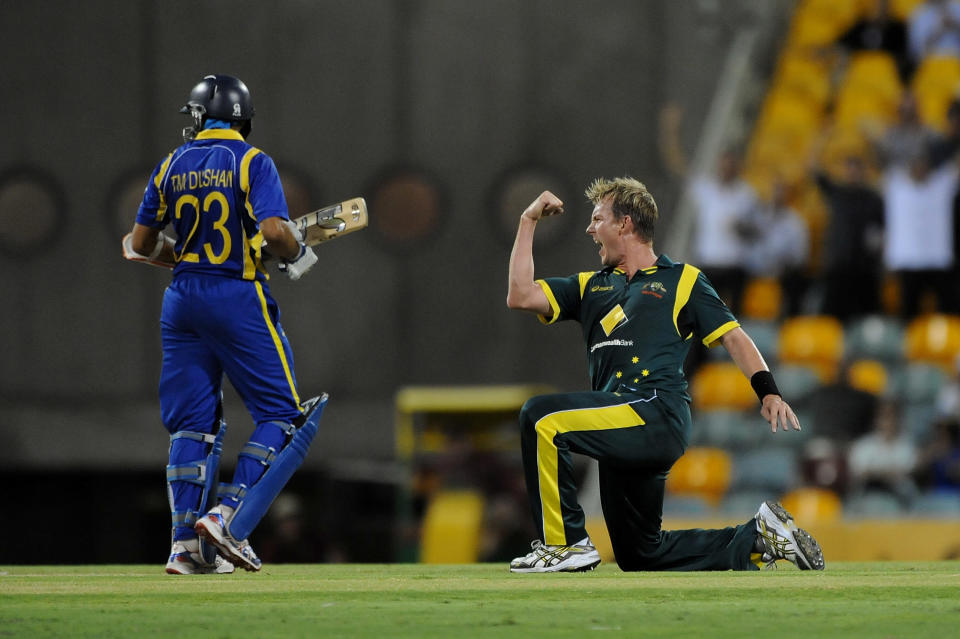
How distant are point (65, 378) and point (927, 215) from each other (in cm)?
843

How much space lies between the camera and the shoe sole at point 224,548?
535 centimetres

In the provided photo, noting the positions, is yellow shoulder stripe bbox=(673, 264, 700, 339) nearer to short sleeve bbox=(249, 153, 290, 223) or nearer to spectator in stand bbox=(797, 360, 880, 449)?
short sleeve bbox=(249, 153, 290, 223)

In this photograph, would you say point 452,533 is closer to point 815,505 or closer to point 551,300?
point 815,505

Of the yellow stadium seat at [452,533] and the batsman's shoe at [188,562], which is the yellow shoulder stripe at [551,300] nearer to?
the batsman's shoe at [188,562]

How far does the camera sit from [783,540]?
5.77 meters

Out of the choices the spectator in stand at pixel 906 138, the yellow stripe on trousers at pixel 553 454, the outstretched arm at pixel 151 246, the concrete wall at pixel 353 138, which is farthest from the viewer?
the concrete wall at pixel 353 138

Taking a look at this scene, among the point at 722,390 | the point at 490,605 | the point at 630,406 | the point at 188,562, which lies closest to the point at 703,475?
the point at 722,390

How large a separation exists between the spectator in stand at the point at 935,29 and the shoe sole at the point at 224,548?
11168mm

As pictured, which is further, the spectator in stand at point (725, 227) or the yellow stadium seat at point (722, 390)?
the spectator in stand at point (725, 227)

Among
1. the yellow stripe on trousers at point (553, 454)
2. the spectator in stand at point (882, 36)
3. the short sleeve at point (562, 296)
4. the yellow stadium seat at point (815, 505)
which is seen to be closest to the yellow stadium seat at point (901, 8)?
the spectator in stand at point (882, 36)

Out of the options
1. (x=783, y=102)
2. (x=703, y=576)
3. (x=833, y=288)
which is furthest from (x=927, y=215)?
(x=703, y=576)

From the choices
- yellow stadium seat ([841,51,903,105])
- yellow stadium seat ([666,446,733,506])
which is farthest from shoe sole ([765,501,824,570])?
yellow stadium seat ([841,51,903,105])

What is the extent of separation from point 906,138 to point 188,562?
886cm

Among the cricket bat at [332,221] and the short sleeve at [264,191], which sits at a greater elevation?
the short sleeve at [264,191]
